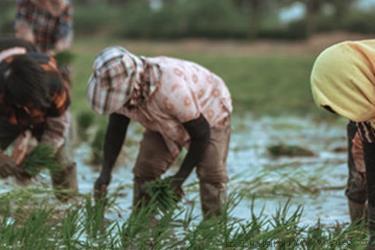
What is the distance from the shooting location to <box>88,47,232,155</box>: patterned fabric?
486cm

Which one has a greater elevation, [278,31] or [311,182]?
[311,182]

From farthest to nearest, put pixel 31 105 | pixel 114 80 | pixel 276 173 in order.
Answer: pixel 276 173
pixel 31 105
pixel 114 80

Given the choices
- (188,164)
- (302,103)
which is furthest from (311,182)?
(302,103)

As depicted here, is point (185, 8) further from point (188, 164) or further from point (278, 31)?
point (188, 164)

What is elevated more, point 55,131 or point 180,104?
point 180,104

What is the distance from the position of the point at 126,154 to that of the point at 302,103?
9.09 meters

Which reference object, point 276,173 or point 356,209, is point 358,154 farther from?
point 276,173

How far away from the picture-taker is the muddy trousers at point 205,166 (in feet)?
17.8

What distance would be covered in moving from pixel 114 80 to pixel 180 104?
1.21ft

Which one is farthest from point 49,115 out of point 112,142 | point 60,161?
point 112,142

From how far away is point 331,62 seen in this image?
393cm

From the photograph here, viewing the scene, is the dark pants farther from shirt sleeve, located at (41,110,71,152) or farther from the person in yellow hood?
shirt sleeve, located at (41,110,71,152)

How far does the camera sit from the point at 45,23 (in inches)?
313

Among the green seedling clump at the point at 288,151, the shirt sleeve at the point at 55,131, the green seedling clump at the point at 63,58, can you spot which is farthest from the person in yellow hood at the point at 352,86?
the green seedling clump at the point at 288,151
